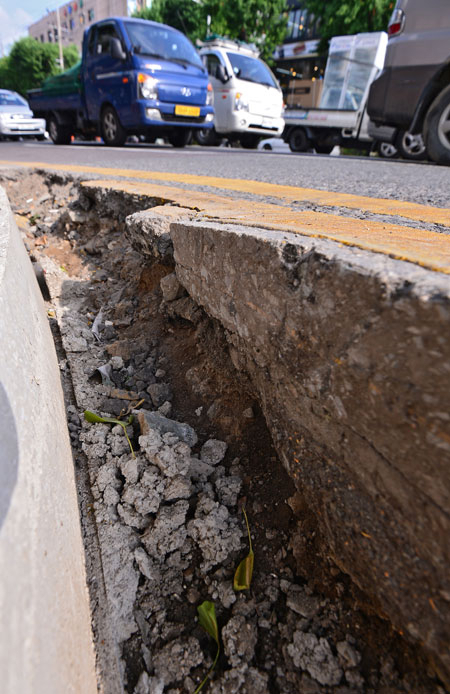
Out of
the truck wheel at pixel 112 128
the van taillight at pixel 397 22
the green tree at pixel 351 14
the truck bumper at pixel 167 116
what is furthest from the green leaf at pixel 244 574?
the green tree at pixel 351 14

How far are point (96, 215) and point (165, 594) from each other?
2.72 metres

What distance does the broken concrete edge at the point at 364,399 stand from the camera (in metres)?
0.78

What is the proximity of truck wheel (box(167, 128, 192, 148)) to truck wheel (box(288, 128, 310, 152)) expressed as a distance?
4746 mm

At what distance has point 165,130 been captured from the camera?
741 centimetres

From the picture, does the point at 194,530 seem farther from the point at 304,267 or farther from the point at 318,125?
the point at 318,125

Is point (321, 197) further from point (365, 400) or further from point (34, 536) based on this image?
point (34, 536)

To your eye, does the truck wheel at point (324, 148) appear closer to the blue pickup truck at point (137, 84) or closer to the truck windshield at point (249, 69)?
the truck windshield at point (249, 69)

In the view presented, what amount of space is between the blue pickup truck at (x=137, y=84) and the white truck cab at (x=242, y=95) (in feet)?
5.26

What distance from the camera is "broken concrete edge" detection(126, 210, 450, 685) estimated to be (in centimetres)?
78

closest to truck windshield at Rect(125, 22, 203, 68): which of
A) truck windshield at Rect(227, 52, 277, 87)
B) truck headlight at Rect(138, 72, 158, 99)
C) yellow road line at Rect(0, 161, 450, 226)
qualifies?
truck headlight at Rect(138, 72, 158, 99)

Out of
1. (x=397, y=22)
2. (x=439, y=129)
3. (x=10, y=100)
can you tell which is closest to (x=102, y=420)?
(x=439, y=129)

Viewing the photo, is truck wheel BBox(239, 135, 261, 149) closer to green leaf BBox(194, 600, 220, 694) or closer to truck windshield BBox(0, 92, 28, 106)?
truck windshield BBox(0, 92, 28, 106)

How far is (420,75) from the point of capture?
4645mm

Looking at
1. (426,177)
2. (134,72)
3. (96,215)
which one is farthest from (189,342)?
(134,72)
